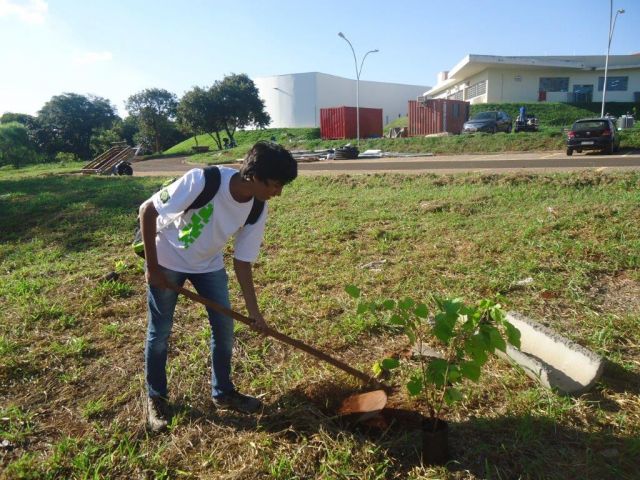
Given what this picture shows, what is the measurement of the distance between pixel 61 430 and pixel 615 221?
216 inches

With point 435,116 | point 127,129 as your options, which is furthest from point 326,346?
point 127,129

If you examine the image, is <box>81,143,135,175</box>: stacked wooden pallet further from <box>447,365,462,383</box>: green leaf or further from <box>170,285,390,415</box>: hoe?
<box>447,365,462,383</box>: green leaf

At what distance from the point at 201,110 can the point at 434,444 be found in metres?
36.6

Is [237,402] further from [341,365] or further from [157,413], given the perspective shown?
[341,365]

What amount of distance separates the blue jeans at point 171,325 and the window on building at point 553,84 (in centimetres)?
3841

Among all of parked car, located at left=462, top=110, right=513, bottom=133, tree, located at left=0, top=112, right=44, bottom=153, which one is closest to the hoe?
parked car, located at left=462, top=110, right=513, bottom=133

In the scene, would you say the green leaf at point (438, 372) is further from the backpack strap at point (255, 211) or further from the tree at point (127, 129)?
the tree at point (127, 129)

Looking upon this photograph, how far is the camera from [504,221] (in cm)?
569

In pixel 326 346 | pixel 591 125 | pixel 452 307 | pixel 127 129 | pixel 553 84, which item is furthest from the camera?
pixel 127 129

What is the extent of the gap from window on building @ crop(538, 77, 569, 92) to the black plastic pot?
126ft

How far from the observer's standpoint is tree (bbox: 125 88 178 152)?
41.5 meters

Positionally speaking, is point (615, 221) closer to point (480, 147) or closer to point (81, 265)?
point (81, 265)

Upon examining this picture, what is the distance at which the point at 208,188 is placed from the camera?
212cm

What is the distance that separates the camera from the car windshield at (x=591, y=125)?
14531 mm
